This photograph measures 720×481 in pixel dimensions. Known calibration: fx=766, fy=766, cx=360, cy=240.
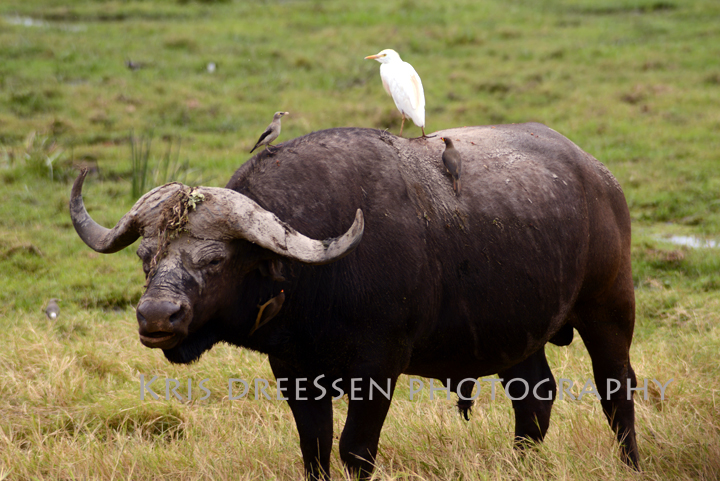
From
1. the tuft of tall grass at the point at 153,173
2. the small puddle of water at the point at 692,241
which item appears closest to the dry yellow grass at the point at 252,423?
the small puddle of water at the point at 692,241

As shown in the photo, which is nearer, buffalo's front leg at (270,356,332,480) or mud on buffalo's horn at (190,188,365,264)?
mud on buffalo's horn at (190,188,365,264)

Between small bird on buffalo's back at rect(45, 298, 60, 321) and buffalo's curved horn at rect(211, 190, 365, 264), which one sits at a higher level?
buffalo's curved horn at rect(211, 190, 365, 264)

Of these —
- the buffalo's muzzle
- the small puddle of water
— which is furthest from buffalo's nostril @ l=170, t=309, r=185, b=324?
the small puddle of water

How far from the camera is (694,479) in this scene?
370 cm

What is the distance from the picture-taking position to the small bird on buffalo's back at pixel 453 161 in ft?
12.7

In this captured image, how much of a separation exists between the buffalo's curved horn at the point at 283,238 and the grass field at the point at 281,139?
1427mm

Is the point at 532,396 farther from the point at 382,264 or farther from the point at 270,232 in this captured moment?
the point at 270,232

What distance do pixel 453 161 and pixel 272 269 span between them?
46.1 inches

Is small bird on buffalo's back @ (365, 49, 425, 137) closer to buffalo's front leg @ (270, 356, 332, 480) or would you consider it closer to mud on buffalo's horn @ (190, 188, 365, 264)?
mud on buffalo's horn @ (190, 188, 365, 264)

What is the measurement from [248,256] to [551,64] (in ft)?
43.5

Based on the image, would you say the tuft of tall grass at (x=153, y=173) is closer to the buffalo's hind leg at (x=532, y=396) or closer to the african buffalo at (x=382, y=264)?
the buffalo's hind leg at (x=532, y=396)

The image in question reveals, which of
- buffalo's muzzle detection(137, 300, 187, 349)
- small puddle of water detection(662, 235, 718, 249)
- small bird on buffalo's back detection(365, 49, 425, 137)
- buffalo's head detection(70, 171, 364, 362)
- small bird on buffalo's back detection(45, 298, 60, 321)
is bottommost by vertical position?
small puddle of water detection(662, 235, 718, 249)

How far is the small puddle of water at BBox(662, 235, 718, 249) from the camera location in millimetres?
8188

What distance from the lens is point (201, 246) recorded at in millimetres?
3080
